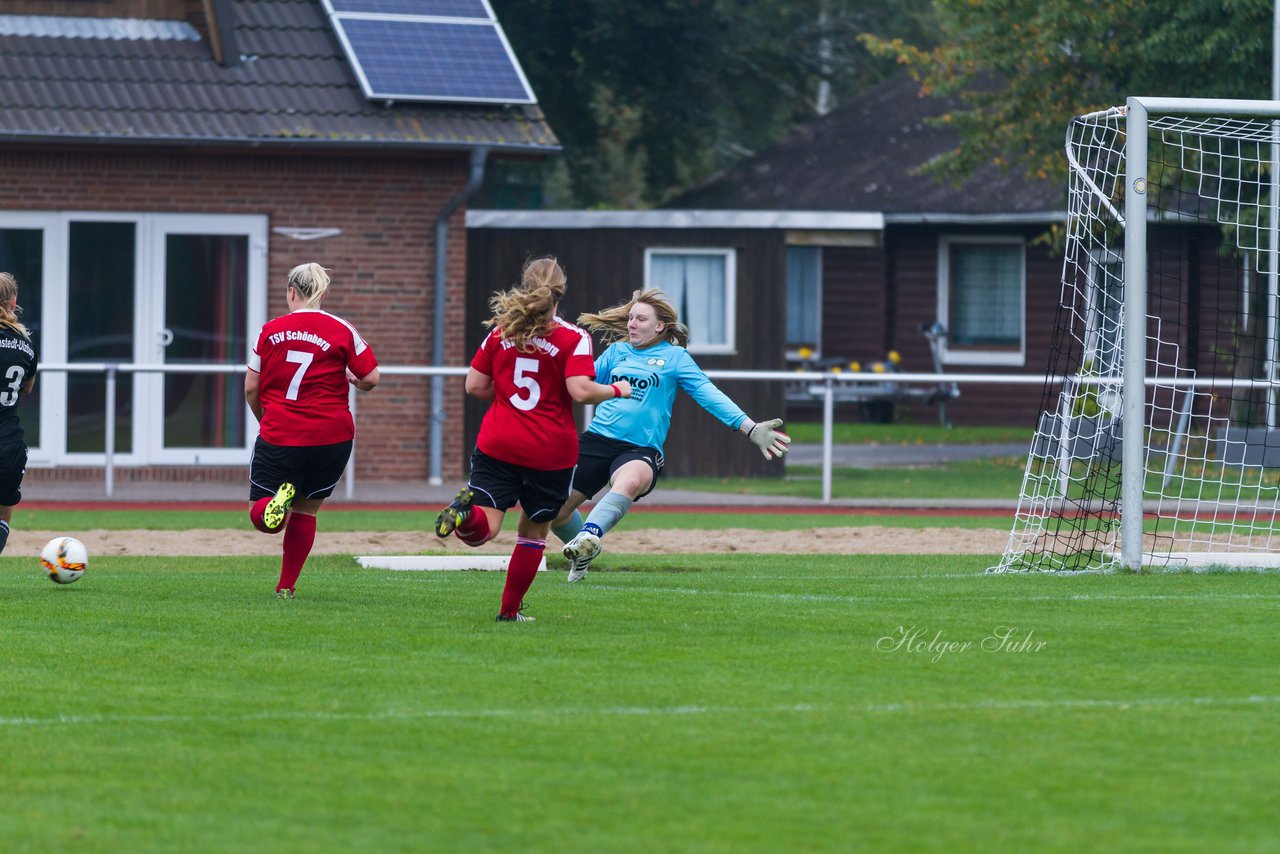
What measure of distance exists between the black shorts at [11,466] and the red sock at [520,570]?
2.91 meters

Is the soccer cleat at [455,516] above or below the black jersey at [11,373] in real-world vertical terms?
below

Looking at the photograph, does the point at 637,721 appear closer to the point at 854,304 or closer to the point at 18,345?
the point at 18,345

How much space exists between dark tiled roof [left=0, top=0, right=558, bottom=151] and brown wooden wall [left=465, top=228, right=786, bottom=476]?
1593 mm

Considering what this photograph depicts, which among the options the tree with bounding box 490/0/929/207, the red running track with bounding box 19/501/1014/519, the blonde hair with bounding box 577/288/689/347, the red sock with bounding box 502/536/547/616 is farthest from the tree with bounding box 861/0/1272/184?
the red sock with bounding box 502/536/547/616

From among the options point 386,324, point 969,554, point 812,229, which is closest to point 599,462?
point 969,554

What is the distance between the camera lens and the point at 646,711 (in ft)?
22.0

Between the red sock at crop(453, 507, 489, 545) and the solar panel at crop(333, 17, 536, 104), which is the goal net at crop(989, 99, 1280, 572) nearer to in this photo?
the red sock at crop(453, 507, 489, 545)

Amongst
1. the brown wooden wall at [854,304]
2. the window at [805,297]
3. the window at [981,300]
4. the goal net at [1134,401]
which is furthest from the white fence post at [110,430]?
the window at [981,300]

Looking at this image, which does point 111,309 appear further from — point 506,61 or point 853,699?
point 853,699

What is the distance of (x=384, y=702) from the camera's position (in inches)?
270

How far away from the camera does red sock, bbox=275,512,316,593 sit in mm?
9906

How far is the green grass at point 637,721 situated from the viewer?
5.16m

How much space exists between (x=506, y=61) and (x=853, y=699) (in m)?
14.6

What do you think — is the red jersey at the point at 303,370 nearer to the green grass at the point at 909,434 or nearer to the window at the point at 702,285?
the window at the point at 702,285
